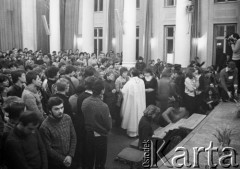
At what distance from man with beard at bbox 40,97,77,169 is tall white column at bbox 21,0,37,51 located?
1257 cm

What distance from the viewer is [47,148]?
10.4 feet

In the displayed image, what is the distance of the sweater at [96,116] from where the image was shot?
407 cm

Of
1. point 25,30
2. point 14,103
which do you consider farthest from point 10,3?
point 14,103

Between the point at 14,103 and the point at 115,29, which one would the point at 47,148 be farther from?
the point at 115,29

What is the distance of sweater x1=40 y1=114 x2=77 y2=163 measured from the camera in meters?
3.18

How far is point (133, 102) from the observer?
6551 mm

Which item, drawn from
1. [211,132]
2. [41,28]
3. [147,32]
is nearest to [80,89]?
[211,132]

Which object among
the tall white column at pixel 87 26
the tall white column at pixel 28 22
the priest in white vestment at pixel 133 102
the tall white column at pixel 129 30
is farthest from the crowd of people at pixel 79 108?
the tall white column at pixel 28 22

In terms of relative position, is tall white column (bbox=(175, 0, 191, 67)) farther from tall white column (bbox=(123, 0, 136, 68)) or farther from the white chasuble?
the white chasuble

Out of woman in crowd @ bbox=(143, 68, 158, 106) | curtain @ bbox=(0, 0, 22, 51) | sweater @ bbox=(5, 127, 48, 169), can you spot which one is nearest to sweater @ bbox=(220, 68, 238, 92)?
woman in crowd @ bbox=(143, 68, 158, 106)

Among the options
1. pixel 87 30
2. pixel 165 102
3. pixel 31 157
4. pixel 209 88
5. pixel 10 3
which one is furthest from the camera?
pixel 10 3

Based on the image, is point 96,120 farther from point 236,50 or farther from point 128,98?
point 236,50

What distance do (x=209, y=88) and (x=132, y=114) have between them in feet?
12.3

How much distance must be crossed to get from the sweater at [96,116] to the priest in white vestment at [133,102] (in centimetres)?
240
